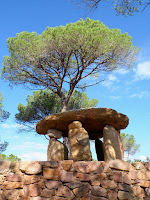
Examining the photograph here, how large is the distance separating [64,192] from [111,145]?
1397 mm

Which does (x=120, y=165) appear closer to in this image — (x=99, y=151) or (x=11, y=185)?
(x=99, y=151)

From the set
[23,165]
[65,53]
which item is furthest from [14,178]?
[65,53]

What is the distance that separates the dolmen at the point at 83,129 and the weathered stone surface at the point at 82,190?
0.56 meters

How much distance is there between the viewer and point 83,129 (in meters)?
4.48

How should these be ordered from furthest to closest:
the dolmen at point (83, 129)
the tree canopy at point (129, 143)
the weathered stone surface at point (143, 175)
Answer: the tree canopy at point (129, 143) < the dolmen at point (83, 129) < the weathered stone surface at point (143, 175)

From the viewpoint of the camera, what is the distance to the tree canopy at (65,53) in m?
8.88

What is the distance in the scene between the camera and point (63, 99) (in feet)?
31.2

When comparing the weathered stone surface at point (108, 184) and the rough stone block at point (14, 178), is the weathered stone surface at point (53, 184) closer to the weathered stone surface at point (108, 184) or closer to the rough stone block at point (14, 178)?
the rough stone block at point (14, 178)

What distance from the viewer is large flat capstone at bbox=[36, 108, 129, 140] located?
4.54 m

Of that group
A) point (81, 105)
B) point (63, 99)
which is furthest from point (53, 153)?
point (81, 105)

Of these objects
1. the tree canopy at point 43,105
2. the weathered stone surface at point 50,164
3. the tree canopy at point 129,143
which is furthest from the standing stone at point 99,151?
the tree canopy at point 129,143

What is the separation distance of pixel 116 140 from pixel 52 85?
6068mm

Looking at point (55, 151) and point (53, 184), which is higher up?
point (55, 151)

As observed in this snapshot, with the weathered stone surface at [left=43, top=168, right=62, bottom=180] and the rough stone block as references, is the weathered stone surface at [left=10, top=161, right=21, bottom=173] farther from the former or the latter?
the weathered stone surface at [left=43, top=168, right=62, bottom=180]
